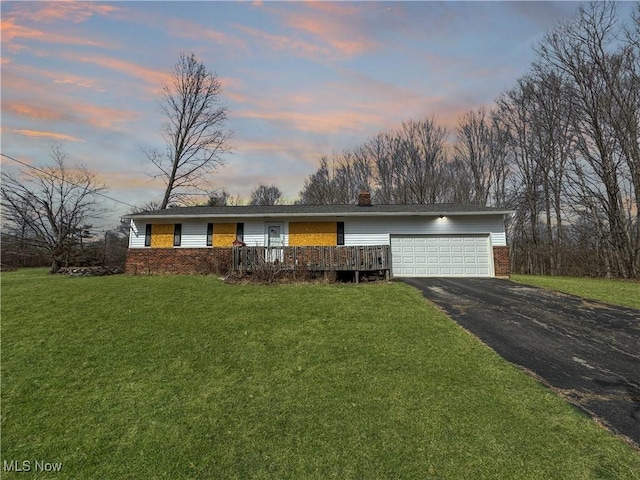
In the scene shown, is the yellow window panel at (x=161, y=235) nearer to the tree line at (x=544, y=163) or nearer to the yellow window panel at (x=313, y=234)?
the yellow window panel at (x=313, y=234)

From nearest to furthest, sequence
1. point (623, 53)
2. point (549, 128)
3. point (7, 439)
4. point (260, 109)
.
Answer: point (7, 439), point (260, 109), point (623, 53), point (549, 128)

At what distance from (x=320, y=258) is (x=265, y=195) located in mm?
34489

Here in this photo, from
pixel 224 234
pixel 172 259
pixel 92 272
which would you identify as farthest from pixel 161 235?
pixel 92 272

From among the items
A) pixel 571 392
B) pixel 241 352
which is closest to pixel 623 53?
pixel 571 392

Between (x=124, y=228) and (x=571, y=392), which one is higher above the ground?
(x=124, y=228)

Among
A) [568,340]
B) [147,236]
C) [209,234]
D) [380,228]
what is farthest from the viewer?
[147,236]

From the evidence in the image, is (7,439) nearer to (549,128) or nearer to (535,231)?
(535,231)

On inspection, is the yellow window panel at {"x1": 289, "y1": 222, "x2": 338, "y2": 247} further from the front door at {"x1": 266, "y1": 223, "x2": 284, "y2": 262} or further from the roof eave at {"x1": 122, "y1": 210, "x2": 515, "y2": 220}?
the roof eave at {"x1": 122, "y1": 210, "x2": 515, "y2": 220}

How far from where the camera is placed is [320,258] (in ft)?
43.5

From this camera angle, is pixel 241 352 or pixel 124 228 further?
pixel 124 228

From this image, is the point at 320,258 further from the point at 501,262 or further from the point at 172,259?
the point at 501,262

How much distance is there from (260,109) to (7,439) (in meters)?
14.7

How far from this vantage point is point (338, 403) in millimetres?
4258

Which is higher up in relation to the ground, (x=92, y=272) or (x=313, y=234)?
(x=313, y=234)
